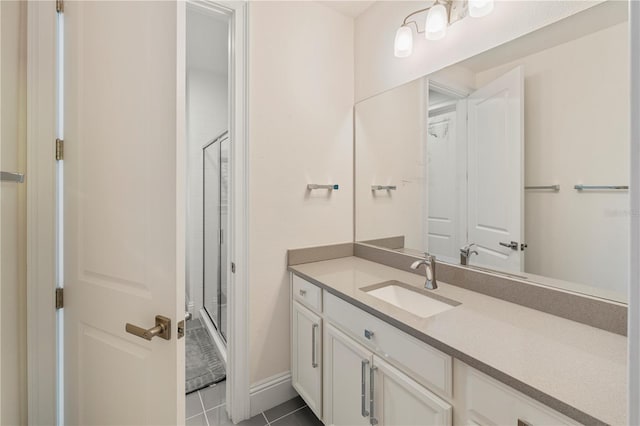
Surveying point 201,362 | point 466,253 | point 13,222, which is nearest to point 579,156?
point 466,253

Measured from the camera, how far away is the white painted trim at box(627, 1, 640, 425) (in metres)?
0.28

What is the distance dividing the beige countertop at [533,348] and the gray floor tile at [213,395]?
46.2 inches

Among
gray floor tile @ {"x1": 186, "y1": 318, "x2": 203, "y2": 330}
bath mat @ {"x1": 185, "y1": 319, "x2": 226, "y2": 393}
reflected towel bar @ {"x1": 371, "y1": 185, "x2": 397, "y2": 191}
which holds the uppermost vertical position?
reflected towel bar @ {"x1": 371, "y1": 185, "x2": 397, "y2": 191}

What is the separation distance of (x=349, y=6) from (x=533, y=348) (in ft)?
7.20

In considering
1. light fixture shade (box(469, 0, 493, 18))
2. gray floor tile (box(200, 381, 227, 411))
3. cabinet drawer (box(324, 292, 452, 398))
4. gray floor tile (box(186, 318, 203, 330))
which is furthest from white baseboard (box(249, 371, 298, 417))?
light fixture shade (box(469, 0, 493, 18))

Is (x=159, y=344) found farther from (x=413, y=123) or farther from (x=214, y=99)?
(x=214, y=99)

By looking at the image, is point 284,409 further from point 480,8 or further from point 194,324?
point 480,8

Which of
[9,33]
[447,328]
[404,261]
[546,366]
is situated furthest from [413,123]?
[9,33]

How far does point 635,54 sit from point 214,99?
3171 mm

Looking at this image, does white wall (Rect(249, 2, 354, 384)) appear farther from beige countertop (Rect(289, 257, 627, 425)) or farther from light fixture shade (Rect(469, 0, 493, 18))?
light fixture shade (Rect(469, 0, 493, 18))

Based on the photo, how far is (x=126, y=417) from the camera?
3.33 ft

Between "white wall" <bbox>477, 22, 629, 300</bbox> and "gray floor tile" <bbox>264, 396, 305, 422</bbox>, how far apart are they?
4.94 feet

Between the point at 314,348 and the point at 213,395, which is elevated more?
the point at 314,348

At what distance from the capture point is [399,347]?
106 cm
